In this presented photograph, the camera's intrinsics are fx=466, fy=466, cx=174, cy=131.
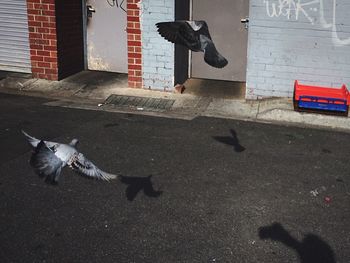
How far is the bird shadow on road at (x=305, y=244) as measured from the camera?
403 cm

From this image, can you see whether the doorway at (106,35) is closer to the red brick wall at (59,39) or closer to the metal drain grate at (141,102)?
the red brick wall at (59,39)

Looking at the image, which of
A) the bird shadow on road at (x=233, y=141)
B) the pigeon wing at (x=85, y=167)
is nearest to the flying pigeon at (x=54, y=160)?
the pigeon wing at (x=85, y=167)

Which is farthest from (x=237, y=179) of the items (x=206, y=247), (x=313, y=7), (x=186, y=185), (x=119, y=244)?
(x=313, y=7)

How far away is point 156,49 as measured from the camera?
9.30m

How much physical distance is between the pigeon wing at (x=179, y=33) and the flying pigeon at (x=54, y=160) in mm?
1656

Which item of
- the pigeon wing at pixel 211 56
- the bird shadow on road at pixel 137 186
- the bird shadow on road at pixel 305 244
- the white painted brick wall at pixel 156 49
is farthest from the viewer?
the white painted brick wall at pixel 156 49

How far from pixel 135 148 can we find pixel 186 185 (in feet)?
4.59

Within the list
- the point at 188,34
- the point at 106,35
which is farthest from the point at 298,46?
the point at 106,35

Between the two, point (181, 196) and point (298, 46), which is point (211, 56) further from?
point (298, 46)

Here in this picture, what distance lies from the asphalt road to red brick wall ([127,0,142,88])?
205cm

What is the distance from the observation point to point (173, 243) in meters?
4.22

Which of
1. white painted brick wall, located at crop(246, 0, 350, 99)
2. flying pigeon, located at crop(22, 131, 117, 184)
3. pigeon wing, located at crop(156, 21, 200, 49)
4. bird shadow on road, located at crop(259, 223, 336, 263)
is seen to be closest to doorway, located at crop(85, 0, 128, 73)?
white painted brick wall, located at crop(246, 0, 350, 99)

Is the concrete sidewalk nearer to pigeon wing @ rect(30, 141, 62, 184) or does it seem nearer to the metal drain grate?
the metal drain grate

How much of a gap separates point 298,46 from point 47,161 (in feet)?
19.4
